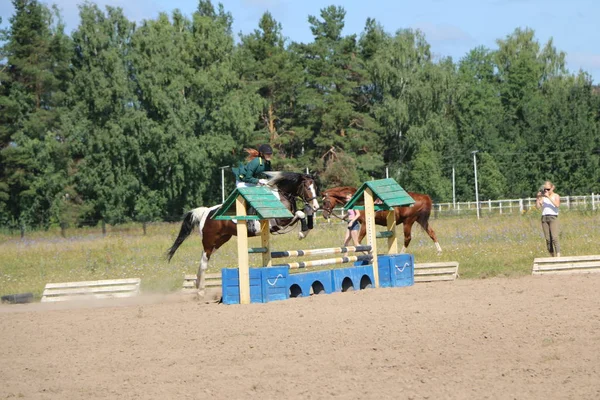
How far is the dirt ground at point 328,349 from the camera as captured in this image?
7.43m

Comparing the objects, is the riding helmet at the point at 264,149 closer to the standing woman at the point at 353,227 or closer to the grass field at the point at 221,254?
the grass field at the point at 221,254

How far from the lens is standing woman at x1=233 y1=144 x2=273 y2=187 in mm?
14680

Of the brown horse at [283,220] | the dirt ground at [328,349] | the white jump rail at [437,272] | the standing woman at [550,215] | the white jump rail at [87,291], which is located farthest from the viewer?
the standing woman at [550,215]

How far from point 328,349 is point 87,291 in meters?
9.33

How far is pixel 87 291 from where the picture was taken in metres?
17.1

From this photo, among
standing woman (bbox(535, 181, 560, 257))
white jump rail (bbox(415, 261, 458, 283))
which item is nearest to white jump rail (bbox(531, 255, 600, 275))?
white jump rail (bbox(415, 261, 458, 283))

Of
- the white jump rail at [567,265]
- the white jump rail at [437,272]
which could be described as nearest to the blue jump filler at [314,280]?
the white jump rail at [437,272]

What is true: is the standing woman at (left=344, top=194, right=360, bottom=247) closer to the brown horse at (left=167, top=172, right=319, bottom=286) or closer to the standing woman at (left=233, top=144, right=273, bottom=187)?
the brown horse at (left=167, top=172, right=319, bottom=286)

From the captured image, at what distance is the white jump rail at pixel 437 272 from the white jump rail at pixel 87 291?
5.78 metres

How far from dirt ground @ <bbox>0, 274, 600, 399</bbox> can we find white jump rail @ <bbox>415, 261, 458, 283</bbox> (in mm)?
2986

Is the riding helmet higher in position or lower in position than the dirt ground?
higher

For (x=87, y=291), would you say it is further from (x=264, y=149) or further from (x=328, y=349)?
(x=328, y=349)

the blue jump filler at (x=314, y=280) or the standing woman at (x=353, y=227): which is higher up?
the standing woman at (x=353, y=227)

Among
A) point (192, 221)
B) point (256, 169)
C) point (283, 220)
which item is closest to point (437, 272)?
point (283, 220)
